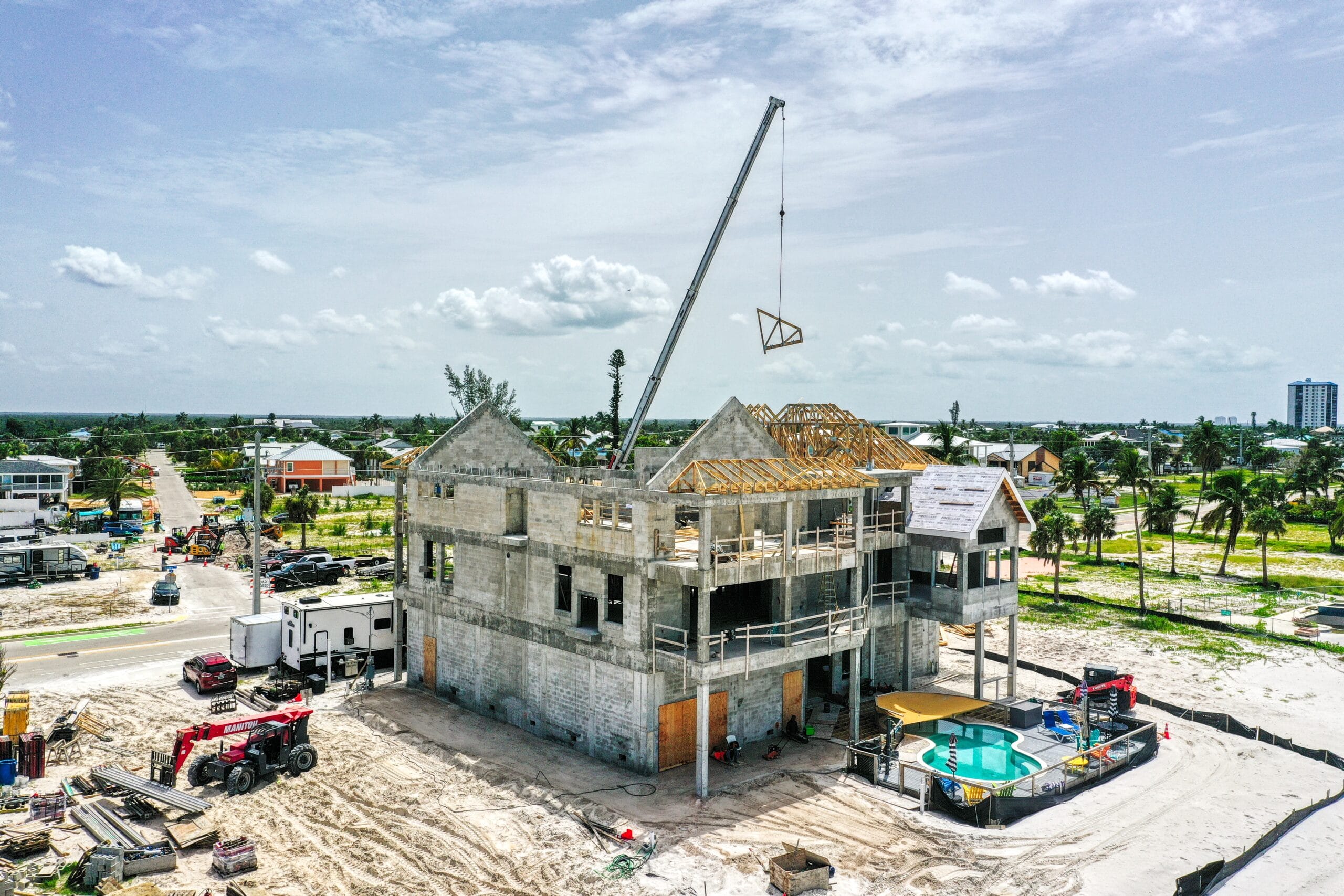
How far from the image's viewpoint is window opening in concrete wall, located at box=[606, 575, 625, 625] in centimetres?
3184

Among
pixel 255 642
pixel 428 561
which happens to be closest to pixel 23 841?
pixel 255 642

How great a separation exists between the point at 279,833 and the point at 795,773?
1589cm

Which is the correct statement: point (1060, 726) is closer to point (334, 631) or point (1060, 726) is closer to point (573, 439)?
point (334, 631)

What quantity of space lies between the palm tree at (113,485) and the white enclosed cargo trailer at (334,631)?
63.2 metres

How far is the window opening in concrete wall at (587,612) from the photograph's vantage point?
32.9 meters

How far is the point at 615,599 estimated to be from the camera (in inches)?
1278

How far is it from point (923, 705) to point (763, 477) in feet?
37.8

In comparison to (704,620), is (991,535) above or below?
above

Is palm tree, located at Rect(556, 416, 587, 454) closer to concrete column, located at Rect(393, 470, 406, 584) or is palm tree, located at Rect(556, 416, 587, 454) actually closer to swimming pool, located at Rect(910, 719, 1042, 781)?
concrete column, located at Rect(393, 470, 406, 584)

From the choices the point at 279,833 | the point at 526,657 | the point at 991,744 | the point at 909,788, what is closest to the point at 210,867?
the point at 279,833

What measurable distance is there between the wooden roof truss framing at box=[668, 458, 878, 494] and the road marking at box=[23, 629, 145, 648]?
36857 millimetres

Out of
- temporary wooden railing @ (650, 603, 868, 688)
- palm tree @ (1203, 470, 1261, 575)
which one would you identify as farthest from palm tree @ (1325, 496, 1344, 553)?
temporary wooden railing @ (650, 603, 868, 688)

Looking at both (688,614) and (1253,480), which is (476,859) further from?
(1253,480)

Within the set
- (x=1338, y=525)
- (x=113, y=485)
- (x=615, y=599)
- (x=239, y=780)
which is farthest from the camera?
(x=113, y=485)
